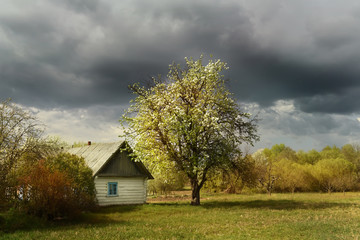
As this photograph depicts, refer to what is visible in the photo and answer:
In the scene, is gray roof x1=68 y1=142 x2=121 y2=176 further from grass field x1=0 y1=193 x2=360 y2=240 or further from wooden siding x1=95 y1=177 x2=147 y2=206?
grass field x1=0 y1=193 x2=360 y2=240

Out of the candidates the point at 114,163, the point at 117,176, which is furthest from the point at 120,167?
the point at 117,176

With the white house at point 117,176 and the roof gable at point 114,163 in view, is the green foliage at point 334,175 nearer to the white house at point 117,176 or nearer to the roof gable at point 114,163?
the white house at point 117,176

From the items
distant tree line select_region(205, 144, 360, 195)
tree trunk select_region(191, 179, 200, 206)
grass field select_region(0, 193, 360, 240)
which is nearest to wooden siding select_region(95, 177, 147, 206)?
tree trunk select_region(191, 179, 200, 206)

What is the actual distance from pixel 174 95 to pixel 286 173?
113 feet

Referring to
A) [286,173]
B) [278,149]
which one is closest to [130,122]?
[286,173]

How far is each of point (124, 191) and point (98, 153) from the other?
534 cm

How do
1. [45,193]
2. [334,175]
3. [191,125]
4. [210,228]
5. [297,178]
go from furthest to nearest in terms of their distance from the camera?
[334,175] → [297,178] → [191,125] → [45,193] → [210,228]

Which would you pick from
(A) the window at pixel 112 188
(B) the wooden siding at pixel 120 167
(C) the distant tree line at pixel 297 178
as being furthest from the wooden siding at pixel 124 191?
(C) the distant tree line at pixel 297 178

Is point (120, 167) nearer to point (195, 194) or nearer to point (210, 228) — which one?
point (195, 194)

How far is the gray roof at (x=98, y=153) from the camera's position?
102 feet

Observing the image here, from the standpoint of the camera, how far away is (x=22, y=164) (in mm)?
21703

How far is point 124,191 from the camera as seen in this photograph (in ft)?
103

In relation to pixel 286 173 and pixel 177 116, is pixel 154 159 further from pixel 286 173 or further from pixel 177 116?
pixel 286 173

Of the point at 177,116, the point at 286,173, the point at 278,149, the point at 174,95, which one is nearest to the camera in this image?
the point at 177,116
